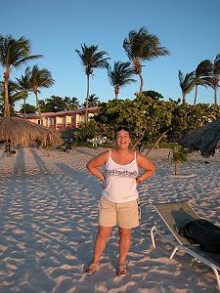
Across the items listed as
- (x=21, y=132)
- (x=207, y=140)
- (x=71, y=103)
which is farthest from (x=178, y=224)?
(x=71, y=103)

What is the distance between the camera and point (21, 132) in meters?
12.6

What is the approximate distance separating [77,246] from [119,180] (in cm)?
161

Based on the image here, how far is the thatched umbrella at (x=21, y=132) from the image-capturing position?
12.5 metres

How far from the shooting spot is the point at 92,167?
3691mm

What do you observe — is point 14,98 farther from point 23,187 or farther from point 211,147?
point 211,147

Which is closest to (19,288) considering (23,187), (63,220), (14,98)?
(63,220)

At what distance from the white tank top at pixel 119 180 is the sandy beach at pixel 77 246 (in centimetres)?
87

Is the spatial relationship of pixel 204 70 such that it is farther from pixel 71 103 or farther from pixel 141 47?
pixel 71 103

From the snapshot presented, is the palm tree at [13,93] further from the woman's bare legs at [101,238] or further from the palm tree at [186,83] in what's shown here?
the woman's bare legs at [101,238]

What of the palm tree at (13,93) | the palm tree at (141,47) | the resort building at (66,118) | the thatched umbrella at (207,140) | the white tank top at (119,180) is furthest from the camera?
the resort building at (66,118)

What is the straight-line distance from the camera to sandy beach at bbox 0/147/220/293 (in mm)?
3523

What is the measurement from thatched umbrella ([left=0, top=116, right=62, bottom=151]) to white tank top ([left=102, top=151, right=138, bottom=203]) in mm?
9547

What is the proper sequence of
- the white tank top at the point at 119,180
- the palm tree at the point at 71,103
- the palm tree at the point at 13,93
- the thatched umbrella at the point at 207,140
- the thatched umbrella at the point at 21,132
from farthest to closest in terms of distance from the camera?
the palm tree at the point at 71,103, the palm tree at the point at 13,93, the thatched umbrella at the point at 21,132, the thatched umbrella at the point at 207,140, the white tank top at the point at 119,180

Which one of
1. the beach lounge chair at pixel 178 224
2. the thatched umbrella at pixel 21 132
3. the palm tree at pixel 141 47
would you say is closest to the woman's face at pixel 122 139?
the beach lounge chair at pixel 178 224
